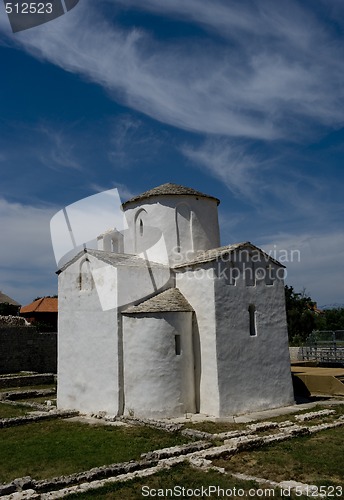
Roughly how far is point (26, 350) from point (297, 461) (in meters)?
20.3

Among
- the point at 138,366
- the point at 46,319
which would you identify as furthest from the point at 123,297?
the point at 46,319

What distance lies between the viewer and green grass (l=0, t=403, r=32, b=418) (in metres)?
14.4

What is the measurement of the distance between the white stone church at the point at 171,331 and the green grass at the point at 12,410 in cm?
128

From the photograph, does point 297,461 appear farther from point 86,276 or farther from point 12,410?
point 12,410

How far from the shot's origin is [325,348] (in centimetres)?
2381

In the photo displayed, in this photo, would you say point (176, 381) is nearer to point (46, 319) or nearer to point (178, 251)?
point (178, 251)

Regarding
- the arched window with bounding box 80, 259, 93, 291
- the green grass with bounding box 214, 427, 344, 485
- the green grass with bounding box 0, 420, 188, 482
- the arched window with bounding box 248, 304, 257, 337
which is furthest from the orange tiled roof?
the green grass with bounding box 214, 427, 344, 485

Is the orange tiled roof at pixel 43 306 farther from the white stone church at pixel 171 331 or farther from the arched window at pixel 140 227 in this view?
the white stone church at pixel 171 331

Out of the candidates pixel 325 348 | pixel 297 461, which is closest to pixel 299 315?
pixel 325 348

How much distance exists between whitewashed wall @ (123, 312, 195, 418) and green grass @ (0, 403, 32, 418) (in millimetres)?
3953

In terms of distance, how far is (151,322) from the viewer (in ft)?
43.2

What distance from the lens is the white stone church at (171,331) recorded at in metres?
13.1

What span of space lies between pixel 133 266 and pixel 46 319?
34.3 meters

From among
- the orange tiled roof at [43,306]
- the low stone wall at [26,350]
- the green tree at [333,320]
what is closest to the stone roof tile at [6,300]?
the orange tiled roof at [43,306]
